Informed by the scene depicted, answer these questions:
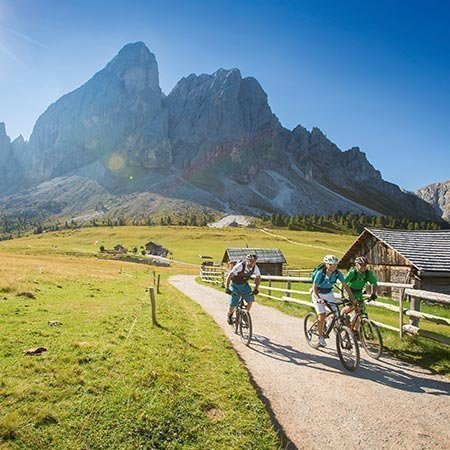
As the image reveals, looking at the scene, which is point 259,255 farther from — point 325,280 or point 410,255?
point 325,280

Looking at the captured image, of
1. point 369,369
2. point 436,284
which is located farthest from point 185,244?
point 369,369

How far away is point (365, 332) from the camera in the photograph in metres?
11.4

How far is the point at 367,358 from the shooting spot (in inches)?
408

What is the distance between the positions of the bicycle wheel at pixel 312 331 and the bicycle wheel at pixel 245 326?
6.55 ft

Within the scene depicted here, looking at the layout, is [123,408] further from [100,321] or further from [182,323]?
[182,323]

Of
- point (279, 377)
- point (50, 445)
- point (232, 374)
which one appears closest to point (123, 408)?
point (50, 445)

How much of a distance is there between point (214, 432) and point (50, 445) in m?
2.58

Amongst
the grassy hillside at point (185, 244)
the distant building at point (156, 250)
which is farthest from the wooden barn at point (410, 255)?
the distant building at point (156, 250)

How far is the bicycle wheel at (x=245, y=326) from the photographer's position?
11.9 meters

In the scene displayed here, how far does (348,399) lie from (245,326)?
5.26 metres

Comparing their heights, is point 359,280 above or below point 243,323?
above

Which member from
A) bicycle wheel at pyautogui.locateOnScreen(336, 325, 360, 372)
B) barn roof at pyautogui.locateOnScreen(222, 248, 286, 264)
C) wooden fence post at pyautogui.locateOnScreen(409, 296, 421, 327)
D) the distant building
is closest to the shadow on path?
bicycle wheel at pyautogui.locateOnScreen(336, 325, 360, 372)

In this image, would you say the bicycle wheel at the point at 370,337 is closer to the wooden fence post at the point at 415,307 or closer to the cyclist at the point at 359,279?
the cyclist at the point at 359,279

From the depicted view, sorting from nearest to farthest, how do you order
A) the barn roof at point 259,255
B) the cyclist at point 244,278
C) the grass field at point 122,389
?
the grass field at point 122,389
the cyclist at point 244,278
the barn roof at point 259,255
